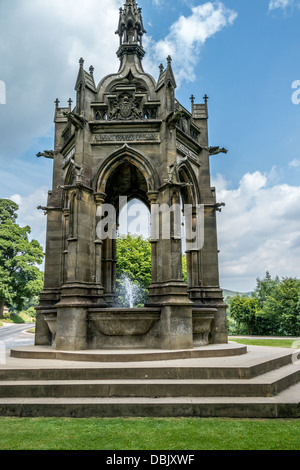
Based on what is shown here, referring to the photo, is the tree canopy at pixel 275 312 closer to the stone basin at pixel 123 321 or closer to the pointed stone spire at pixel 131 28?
the stone basin at pixel 123 321

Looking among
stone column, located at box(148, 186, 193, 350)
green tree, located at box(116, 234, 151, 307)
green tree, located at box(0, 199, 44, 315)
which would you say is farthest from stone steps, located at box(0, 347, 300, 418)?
green tree, located at box(0, 199, 44, 315)

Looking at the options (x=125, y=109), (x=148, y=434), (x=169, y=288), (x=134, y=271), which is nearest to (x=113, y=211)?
(x=125, y=109)

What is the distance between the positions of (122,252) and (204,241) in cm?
2269

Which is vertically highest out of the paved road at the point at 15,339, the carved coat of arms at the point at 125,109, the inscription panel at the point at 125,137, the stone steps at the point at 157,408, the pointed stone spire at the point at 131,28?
the pointed stone spire at the point at 131,28

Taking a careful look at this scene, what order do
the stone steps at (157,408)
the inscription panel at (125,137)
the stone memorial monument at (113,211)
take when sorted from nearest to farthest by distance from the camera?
the stone steps at (157,408) < the stone memorial monument at (113,211) < the inscription panel at (125,137)

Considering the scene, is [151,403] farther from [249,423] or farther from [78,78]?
[78,78]

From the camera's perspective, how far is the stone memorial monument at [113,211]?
9.55 m

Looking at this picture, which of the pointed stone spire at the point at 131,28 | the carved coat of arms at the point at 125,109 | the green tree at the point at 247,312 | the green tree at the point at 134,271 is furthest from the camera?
the green tree at the point at 247,312

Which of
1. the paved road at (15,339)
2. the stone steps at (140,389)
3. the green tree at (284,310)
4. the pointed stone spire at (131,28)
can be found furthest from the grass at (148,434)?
the green tree at (284,310)

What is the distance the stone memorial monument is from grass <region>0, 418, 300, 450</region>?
3399 mm

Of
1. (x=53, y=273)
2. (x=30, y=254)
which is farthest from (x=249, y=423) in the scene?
(x=30, y=254)

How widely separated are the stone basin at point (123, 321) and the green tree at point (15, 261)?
3926cm

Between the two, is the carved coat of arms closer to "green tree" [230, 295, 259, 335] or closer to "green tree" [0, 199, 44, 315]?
"green tree" [230, 295, 259, 335]

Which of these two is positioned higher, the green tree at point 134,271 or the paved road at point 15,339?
the green tree at point 134,271
